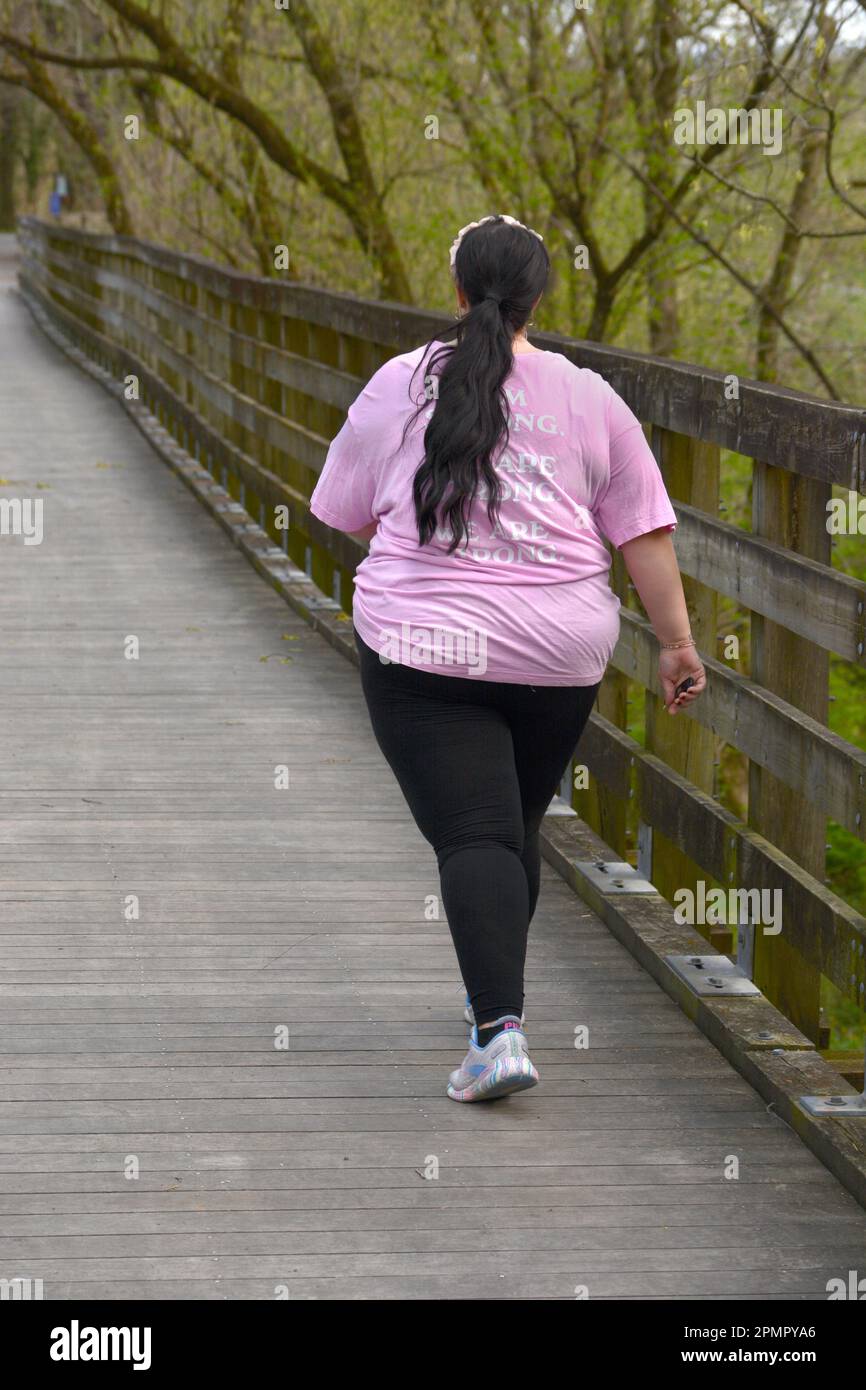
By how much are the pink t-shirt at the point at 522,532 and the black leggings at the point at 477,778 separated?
0.19 feet

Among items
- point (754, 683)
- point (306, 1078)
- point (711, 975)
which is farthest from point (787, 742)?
point (306, 1078)

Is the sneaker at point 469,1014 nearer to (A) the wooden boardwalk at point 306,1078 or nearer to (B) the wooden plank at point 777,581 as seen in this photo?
(A) the wooden boardwalk at point 306,1078

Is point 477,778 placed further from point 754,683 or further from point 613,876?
point 613,876

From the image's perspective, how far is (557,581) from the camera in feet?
12.6

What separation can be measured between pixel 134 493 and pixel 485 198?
5.46m

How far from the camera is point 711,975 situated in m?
4.63

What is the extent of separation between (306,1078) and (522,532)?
3.77 feet

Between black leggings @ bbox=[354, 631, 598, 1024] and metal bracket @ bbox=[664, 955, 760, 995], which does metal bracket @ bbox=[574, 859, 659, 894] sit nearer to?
metal bracket @ bbox=[664, 955, 760, 995]

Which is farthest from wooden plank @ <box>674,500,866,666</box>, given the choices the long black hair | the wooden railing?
the long black hair

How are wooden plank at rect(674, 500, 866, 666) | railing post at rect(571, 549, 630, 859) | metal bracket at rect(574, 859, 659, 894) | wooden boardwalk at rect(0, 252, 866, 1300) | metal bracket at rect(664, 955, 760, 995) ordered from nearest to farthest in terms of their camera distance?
wooden boardwalk at rect(0, 252, 866, 1300)
wooden plank at rect(674, 500, 866, 666)
metal bracket at rect(664, 955, 760, 995)
metal bracket at rect(574, 859, 659, 894)
railing post at rect(571, 549, 630, 859)

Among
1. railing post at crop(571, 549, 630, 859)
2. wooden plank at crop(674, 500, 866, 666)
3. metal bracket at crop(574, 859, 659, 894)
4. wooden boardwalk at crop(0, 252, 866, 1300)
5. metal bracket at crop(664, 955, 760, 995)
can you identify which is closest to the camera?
wooden boardwalk at crop(0, 252, 866, 1300)

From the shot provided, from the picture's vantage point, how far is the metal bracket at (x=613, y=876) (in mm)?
5285

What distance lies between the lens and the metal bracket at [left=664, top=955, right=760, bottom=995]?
454cm
